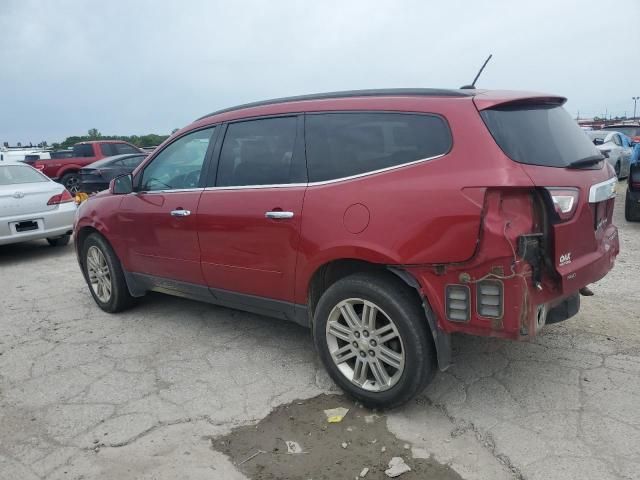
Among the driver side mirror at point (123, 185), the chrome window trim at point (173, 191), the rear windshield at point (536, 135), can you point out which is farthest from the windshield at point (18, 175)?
the rear windshield at point (536, 135)

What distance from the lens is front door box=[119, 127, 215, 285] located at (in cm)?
405

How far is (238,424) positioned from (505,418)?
1.50 meters

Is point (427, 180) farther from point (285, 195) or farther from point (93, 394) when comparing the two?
point (93, 394)

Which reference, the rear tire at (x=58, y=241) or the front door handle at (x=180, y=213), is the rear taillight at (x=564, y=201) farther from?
the rear tire at (x=58, y=241)

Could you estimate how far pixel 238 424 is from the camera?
Result: 3057 millimetres

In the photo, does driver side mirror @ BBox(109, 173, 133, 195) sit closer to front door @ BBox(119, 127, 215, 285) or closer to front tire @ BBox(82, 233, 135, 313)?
front door @ BBox(119, 127, 215, 285)

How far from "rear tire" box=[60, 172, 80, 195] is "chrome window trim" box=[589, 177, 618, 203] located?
53.1ft

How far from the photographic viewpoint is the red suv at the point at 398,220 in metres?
2.64

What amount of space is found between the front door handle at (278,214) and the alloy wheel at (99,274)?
2.29 m

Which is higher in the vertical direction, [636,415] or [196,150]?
[196,150]

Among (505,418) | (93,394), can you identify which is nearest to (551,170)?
(505,418)

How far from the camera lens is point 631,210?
8.26 m

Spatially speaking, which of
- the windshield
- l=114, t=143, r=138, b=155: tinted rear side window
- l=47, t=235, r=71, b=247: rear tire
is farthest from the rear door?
l=114, t=143, r=138, b=155: tinted rear side window

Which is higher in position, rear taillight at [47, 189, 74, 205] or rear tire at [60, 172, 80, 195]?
rear taillight at [47, 189, 74, 205]
